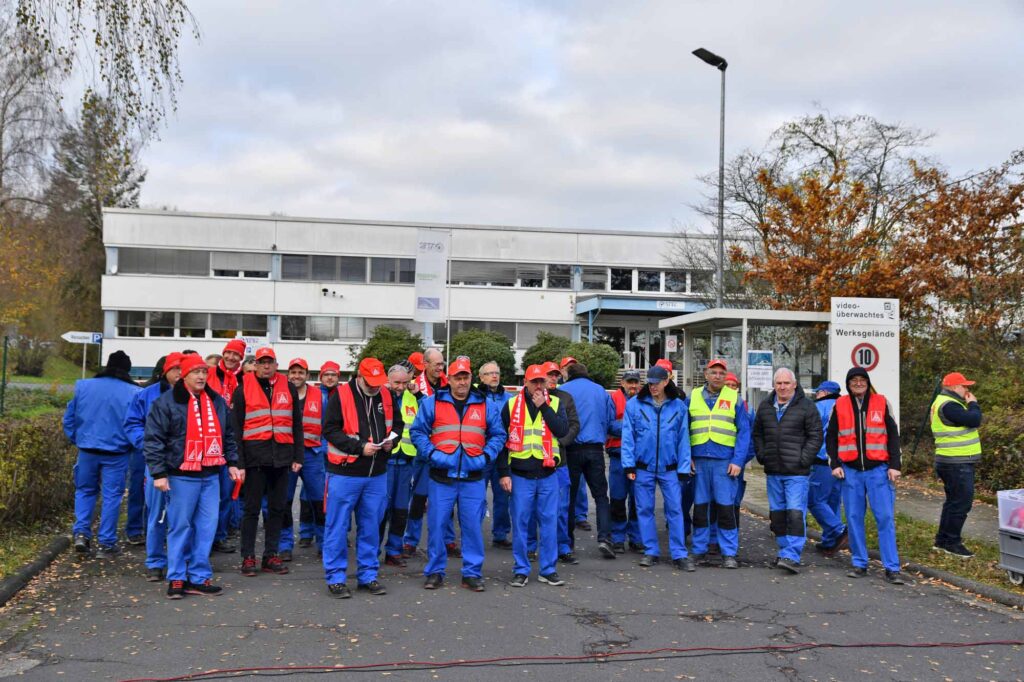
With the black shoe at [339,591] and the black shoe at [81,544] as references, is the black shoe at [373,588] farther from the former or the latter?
the black shoe at [81,544]

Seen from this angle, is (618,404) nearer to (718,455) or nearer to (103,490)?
(718,455)

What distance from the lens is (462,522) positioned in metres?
7.74

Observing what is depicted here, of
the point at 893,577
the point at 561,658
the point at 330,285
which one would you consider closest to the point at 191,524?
the point at 561,658

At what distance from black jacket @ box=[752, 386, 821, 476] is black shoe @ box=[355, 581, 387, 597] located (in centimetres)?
392

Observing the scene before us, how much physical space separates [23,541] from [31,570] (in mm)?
1156

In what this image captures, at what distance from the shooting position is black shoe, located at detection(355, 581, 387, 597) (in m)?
7.34

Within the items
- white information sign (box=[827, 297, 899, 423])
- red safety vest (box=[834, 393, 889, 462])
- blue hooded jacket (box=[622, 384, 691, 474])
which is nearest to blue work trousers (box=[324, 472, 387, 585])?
blue hooded jacket (box=[622, 384, 691, 474])

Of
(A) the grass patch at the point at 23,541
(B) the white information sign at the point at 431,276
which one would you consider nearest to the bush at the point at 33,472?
(A) the grass patch at the point at 23,541

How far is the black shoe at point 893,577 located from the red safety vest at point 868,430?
1026 mm

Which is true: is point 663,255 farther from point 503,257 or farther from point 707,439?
point 707,439

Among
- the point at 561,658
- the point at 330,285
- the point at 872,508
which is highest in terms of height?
the point at 330,285

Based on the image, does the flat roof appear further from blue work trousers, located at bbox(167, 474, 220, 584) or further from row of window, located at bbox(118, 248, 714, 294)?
blue work trousers, located at bbox(167, 474, 220, 584)

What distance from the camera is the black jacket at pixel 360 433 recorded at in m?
7.41

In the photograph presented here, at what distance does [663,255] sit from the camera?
4291 centimetres
